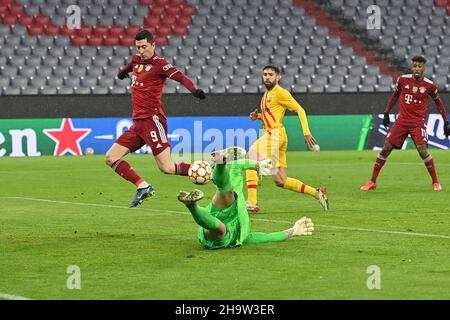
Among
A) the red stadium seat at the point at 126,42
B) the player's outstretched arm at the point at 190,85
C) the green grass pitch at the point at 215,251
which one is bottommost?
the green grass pitch at the point at 215,251

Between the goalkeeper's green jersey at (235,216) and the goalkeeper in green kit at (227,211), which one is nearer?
the goalkeeper in green kit at (227,211)

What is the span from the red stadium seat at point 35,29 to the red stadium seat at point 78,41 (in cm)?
94

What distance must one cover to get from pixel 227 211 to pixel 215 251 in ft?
1.50

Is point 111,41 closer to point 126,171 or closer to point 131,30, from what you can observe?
point 131,30

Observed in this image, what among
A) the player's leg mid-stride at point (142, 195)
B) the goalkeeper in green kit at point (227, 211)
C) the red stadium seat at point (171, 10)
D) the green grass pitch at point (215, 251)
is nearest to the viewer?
the green grass pitch at point (215, 251)

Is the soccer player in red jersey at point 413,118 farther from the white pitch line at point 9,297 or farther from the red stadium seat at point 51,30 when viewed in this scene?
the red stadium seat at point 51,30

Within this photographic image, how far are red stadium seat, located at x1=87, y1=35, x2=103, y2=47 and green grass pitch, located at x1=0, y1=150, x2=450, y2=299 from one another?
13.2 meters

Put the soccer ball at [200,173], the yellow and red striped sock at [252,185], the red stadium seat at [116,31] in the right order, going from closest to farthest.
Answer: the soccer ball at [200,173] → the yellow and red striped sock at [252,185] → the red stadium seat at [116,31]

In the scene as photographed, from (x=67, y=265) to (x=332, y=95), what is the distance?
21.5m

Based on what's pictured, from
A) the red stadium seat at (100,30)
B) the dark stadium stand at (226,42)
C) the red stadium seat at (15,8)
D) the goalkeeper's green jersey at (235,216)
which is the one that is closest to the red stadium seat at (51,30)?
the dark stadium stand at (226,42)

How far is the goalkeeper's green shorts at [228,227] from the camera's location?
387 inches

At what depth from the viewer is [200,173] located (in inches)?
395

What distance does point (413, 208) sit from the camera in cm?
1460

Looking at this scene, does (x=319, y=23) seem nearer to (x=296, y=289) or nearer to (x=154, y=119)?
(x=154, y=119)
